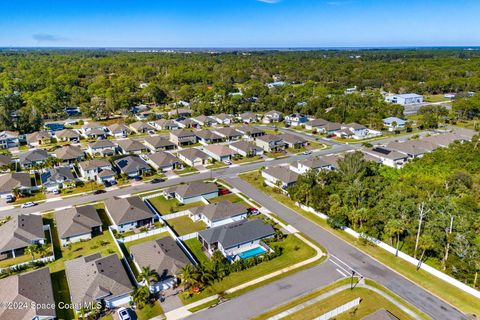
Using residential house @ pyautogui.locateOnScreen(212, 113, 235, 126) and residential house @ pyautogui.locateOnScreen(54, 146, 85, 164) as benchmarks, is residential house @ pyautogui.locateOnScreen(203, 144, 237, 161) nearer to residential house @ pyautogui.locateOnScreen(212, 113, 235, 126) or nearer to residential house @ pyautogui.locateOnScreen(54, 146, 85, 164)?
residential house @ pyautogui.locateOnScreen(54, 146, 85, 164)

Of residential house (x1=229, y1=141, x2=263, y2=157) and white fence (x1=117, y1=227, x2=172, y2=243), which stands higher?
residential house (x1=229, y1=141, x2=263, y2=157)

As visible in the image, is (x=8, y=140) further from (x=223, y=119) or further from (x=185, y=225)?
(x=185, y=225)

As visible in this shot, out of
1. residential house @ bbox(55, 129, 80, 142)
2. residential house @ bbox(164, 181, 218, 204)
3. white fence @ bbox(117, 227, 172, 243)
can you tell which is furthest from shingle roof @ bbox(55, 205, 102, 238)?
residential house @ bbox(55, 129, 80, 142)

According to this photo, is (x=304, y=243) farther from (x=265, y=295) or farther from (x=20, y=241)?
(x=20, y=241)

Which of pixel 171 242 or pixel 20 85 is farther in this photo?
pixel 20 85

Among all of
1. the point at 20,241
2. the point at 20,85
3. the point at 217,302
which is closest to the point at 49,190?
the point at 20,241

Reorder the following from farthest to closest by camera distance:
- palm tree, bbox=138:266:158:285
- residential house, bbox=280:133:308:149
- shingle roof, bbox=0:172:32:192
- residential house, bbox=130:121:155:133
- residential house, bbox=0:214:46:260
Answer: residential house, bbox=130:121:155:133, residential house, bbox=280:133:308:149, shingle roof, bbox=0:172:32:192, residential house, bbox=0:214:46:260, palm tree, bbox=138:266:158:285
